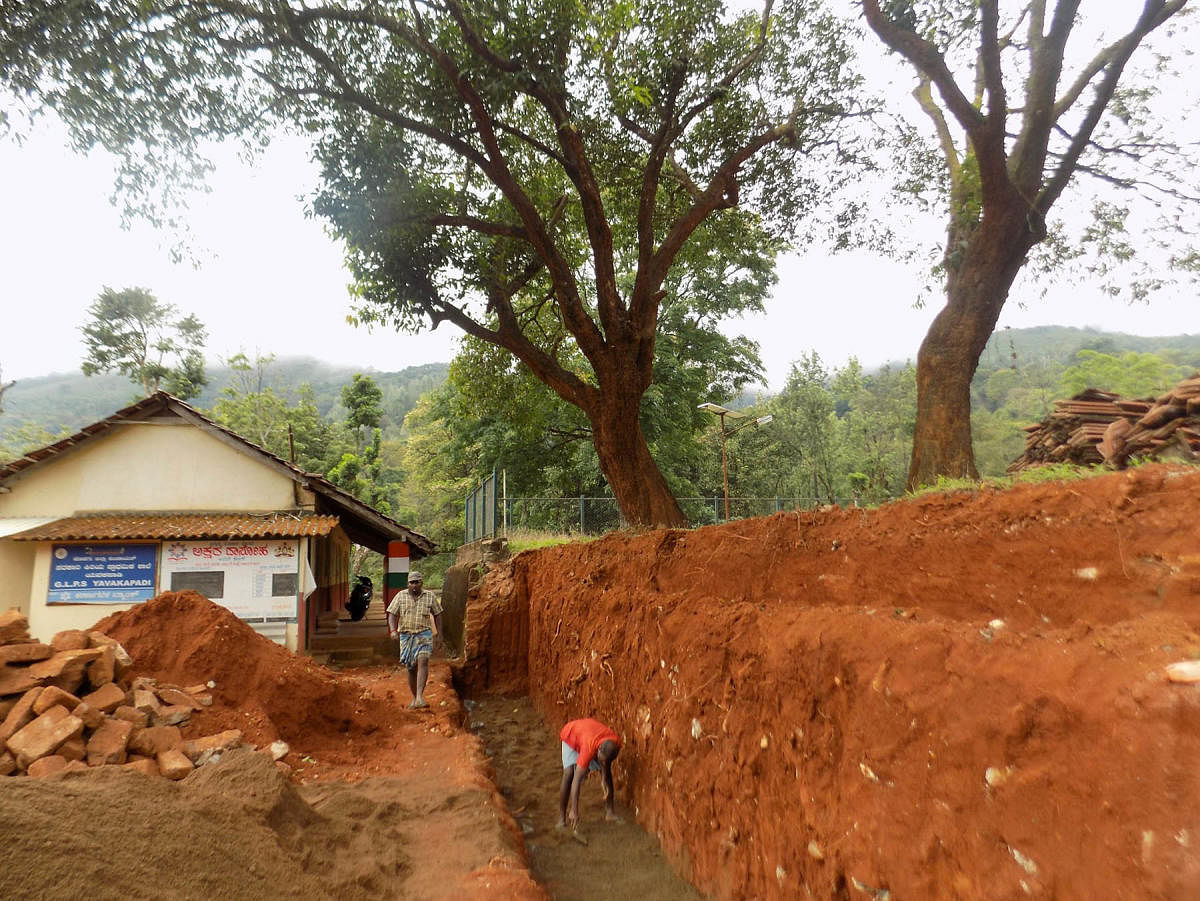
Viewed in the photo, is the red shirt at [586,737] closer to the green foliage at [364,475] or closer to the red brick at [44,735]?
the red brick at [44,735]

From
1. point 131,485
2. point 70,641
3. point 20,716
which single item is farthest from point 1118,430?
point 131,485

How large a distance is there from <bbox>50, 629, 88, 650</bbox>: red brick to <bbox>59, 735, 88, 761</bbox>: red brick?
1847 mm

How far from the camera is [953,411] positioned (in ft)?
22.6

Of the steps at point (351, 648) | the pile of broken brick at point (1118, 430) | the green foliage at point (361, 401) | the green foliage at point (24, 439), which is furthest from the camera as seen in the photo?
the green foliage at point (361, 401)

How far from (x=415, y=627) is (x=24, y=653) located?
175 inches

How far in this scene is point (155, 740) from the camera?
625 cm

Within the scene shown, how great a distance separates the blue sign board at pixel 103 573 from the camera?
41.1 ft

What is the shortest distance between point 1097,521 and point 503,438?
19.0 m

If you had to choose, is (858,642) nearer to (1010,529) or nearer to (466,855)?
(1010,529)

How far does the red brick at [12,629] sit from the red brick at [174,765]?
225 centimetres

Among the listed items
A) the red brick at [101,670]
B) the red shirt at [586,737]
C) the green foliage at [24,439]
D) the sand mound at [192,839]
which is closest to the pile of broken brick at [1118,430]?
the red shirt at [586,737]

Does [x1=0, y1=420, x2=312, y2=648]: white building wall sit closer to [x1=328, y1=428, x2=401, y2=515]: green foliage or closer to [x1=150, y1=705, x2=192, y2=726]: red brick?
[x1=150, y1=705, x2=192, y2=726]: red brick

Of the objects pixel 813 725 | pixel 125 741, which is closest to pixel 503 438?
pixel 125 741

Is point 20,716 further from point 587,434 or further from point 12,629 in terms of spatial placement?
point 587,434
